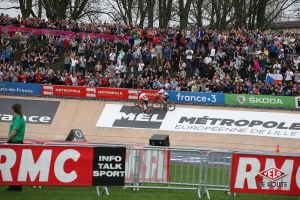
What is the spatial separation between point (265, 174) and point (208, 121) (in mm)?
20594

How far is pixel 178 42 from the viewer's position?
40688mm

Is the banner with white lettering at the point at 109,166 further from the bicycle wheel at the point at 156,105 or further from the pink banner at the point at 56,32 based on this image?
the pink banner at the point at 56,32

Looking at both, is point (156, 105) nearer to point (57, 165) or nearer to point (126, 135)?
point (126, 135)

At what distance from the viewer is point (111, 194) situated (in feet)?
45.6

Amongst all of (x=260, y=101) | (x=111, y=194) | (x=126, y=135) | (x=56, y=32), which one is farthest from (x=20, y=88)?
(x=111, y=194)

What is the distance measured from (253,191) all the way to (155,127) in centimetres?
2050

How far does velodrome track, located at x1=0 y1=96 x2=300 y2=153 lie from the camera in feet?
107

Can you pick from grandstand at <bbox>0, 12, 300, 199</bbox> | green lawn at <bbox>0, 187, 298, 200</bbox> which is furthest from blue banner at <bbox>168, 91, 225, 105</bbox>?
green lawn at <bbox>0, 187, 298, 200</bbox>

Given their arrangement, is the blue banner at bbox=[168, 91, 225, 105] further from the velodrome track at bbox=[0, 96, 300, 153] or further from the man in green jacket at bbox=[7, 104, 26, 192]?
the man in green jacket at bbox=[7, 104, 26, 192]

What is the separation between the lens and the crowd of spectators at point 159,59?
37375 mm

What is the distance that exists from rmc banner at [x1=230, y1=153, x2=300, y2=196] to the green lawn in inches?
25.9

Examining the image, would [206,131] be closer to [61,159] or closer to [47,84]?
[47,84]

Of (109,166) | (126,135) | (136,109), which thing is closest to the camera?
(109,166)

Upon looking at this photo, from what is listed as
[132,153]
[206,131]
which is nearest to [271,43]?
[206,131]
